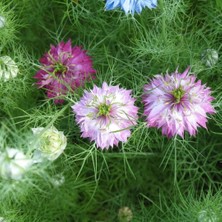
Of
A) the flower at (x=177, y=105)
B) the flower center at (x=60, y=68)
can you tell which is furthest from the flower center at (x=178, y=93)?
the flower center at (x=60, y=68)

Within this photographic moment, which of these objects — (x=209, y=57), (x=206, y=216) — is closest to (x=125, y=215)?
(x=206, y=216)

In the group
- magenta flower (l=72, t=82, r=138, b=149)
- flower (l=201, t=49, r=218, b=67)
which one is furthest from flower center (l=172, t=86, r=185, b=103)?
flower (l=201, t=49, r=218, b=67)

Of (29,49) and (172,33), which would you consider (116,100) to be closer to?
(172,33)

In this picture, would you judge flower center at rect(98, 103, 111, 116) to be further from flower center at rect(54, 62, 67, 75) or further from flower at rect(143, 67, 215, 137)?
flower center at rect(54, 62, 67, 75)

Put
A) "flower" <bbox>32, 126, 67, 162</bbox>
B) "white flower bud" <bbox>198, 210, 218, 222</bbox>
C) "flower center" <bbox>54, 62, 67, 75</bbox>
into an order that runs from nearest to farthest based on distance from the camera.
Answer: "flower" <bbox>32, 126, 67, 162</bbox> → "white flower bud" <bbox>198, 210, 218, 222</bbox> → "flower center" <bbox>54, 62, 67, 75</bbox>

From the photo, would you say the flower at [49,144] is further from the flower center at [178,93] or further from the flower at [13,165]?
the flower center at [178,93]

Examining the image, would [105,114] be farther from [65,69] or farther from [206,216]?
[206,216]
